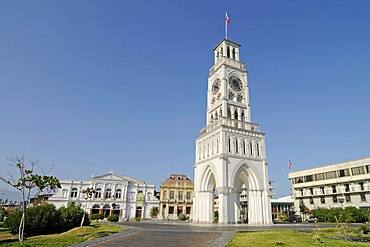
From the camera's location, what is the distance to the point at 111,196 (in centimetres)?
6322

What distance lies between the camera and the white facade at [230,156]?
31672 millimetres

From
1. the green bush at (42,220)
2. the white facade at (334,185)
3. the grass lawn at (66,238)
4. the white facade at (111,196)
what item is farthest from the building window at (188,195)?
the grass lawn at (66,238)

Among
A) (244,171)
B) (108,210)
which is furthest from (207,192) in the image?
(108,210)

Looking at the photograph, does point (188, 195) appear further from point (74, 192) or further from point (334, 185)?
point (334, 185)

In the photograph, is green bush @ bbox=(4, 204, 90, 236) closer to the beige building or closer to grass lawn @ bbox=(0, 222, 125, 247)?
grass lawn @ bbox=(0, 222, 125, 247)

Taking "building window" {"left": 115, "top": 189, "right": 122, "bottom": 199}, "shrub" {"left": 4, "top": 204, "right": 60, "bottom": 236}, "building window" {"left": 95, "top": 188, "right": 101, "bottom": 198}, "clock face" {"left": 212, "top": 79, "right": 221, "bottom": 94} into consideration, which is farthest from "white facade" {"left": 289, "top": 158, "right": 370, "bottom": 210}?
"shrub" {"left": 4, "top": 204, "right": 60, "bottom": 236}

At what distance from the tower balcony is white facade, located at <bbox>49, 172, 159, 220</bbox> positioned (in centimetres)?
3364

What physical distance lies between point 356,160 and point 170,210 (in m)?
43.7

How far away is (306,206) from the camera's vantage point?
193ft

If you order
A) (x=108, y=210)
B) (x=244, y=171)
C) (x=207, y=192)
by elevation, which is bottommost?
(x=108, y=210)

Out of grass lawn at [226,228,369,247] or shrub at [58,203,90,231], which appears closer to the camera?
grass lawn at [226,228,369,247]

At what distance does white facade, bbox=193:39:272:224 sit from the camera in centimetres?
3167

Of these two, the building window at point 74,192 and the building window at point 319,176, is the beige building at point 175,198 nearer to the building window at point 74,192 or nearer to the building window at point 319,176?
the building window at point 74,192

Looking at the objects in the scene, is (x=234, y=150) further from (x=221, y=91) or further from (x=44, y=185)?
(x=44, y=185)
